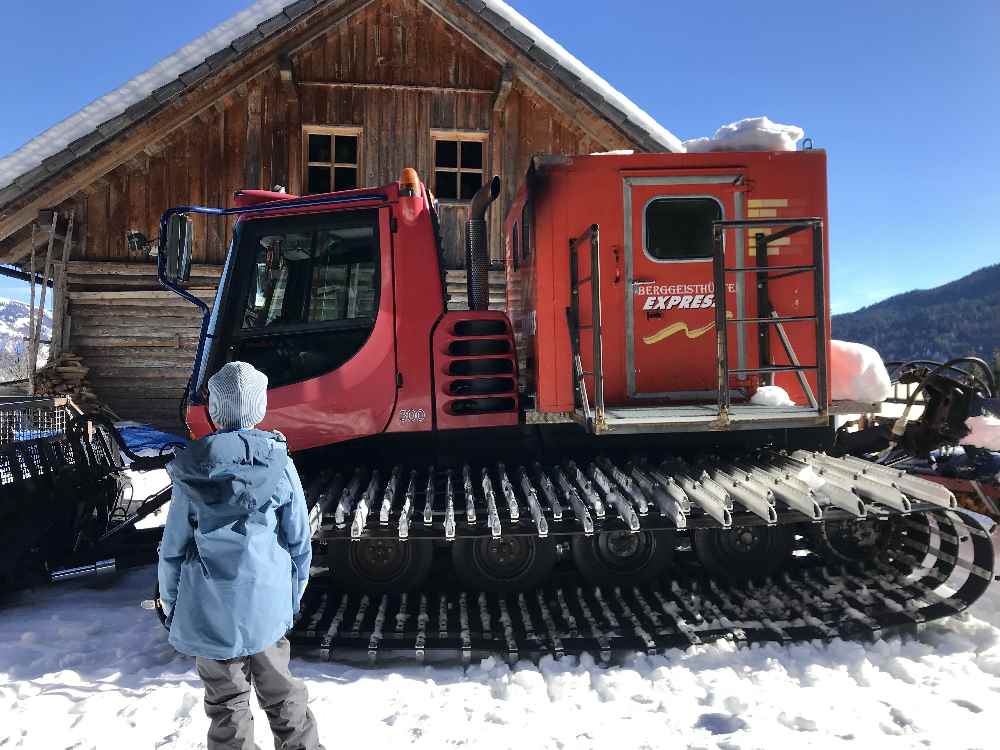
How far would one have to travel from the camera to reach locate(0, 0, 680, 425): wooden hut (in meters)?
10.5

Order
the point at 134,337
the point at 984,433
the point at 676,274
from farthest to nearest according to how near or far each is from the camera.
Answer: the point at 134,337
the point at 984,433
the point at 676,274

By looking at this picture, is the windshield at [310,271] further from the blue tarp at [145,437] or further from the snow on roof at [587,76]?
the snow on roof at [587,76]

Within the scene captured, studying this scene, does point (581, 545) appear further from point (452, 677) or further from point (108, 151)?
point (108, 151)

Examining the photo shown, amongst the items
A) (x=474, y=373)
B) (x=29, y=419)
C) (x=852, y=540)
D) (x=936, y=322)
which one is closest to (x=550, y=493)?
(x=474, y=373)

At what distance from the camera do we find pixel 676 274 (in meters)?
4.37

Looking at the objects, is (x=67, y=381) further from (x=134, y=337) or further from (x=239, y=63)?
(x=239, y=63)

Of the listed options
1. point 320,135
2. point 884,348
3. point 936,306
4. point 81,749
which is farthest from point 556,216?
point 936,306

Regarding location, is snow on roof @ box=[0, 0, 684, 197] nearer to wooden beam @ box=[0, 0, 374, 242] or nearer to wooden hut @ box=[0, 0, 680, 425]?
wooden hut @ box=[0, 0, 680, 425]

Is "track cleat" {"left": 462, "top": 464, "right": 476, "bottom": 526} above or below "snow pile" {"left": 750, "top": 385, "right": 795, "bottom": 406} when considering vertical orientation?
below

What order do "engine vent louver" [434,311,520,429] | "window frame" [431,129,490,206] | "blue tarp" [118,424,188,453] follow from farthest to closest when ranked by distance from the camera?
"window frame" [431,129,490,206], "blue tarp" [118,424,188,453], "engine vent louver" [434,311,520,429]

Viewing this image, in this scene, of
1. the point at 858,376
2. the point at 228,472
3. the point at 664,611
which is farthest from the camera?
the point at 858,376

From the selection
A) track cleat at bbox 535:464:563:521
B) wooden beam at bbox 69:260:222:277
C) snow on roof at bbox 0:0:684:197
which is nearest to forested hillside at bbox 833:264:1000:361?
snow on roof at bbox 0:0:684:197

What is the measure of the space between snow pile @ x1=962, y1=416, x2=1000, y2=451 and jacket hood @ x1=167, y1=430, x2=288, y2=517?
6.21 meters

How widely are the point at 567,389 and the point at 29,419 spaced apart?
19.8 feet
